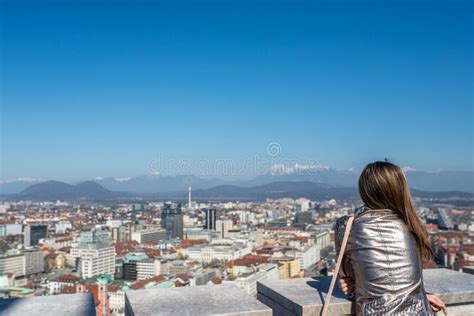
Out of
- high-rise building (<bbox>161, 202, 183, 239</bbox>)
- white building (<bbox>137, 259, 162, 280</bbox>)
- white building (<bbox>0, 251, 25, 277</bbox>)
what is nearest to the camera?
white building (<bbox>137, 259, 162, 280</bbox>)

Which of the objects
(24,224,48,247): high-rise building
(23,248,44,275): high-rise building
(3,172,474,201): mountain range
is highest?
(3,172,474,201): mountain range

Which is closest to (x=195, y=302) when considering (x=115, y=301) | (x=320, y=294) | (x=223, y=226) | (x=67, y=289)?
(x=320, y=294)

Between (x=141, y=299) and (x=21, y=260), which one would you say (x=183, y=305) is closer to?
(x=141, y=299)

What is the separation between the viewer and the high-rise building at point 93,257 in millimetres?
21781

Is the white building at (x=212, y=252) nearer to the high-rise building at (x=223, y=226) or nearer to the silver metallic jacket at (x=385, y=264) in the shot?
the high-rise building at (x=223, y=226)

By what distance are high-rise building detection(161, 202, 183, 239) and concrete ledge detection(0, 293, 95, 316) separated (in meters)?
28.3

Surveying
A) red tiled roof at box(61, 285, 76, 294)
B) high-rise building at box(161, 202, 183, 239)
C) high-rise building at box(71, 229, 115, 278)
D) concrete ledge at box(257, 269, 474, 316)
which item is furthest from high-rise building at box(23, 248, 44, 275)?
concrete ledge at box(257, 269, 474, 316)

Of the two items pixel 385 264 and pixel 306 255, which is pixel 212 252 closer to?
pixel 306 255

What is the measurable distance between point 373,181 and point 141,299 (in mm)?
520

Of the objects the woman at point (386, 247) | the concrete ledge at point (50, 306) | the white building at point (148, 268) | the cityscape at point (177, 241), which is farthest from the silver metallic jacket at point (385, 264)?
the white building at point (148, 268)

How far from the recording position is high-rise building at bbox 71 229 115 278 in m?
21.8

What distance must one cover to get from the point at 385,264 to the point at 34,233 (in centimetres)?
3138

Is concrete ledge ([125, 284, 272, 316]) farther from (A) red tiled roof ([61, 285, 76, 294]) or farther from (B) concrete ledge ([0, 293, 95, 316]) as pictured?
(A) red tiled roof ([61, 285, 76, 294])

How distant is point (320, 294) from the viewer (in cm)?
102
